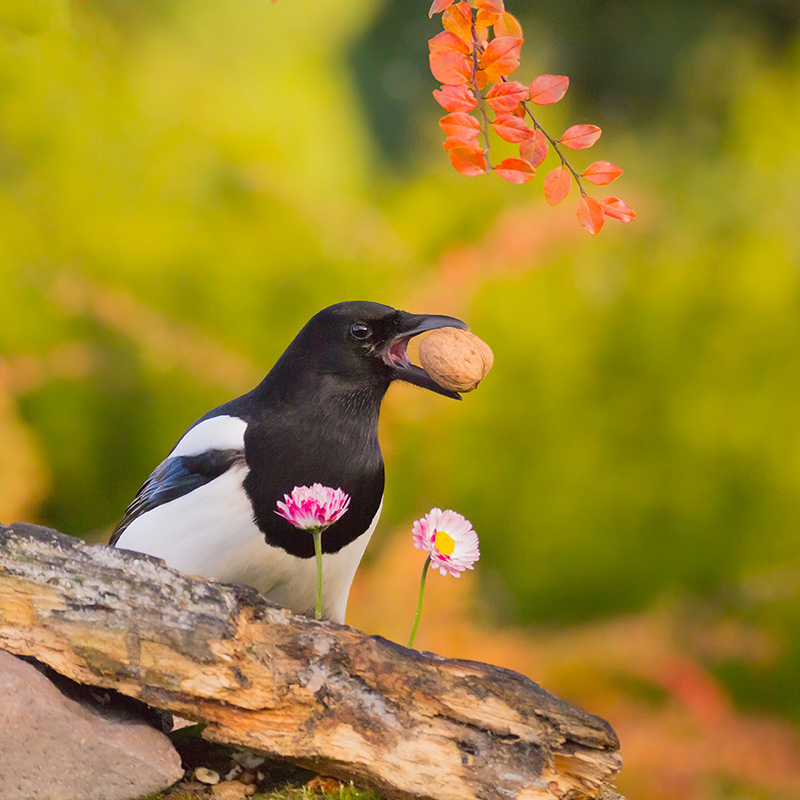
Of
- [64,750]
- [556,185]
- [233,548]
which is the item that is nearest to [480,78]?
[556,185]

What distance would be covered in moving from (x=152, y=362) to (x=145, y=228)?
1.48 feet

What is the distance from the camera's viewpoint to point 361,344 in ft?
4.06

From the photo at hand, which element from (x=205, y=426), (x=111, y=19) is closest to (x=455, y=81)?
(x=205, y=426)

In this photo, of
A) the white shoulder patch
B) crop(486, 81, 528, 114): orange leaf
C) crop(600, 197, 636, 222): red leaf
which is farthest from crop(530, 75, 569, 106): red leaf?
the white shoulder patch

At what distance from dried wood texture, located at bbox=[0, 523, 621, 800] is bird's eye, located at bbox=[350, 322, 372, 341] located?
374 mm

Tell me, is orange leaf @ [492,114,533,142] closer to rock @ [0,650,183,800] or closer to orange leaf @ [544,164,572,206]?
orange leaf @ [544,164,572,206]

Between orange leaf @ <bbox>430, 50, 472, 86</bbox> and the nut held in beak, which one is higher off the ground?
orange leaf @ <bbox>430, 50, 472, 86</bbox>

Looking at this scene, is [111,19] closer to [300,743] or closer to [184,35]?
[184,35]

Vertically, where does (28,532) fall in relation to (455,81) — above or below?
below

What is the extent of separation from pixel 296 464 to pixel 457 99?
1.53 ft

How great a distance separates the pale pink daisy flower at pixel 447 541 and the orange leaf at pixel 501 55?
1.56 ft

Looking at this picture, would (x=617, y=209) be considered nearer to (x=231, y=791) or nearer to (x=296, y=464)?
(x=296, y=464)

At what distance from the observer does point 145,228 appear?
2943 mm

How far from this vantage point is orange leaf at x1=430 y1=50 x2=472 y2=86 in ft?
3.34
